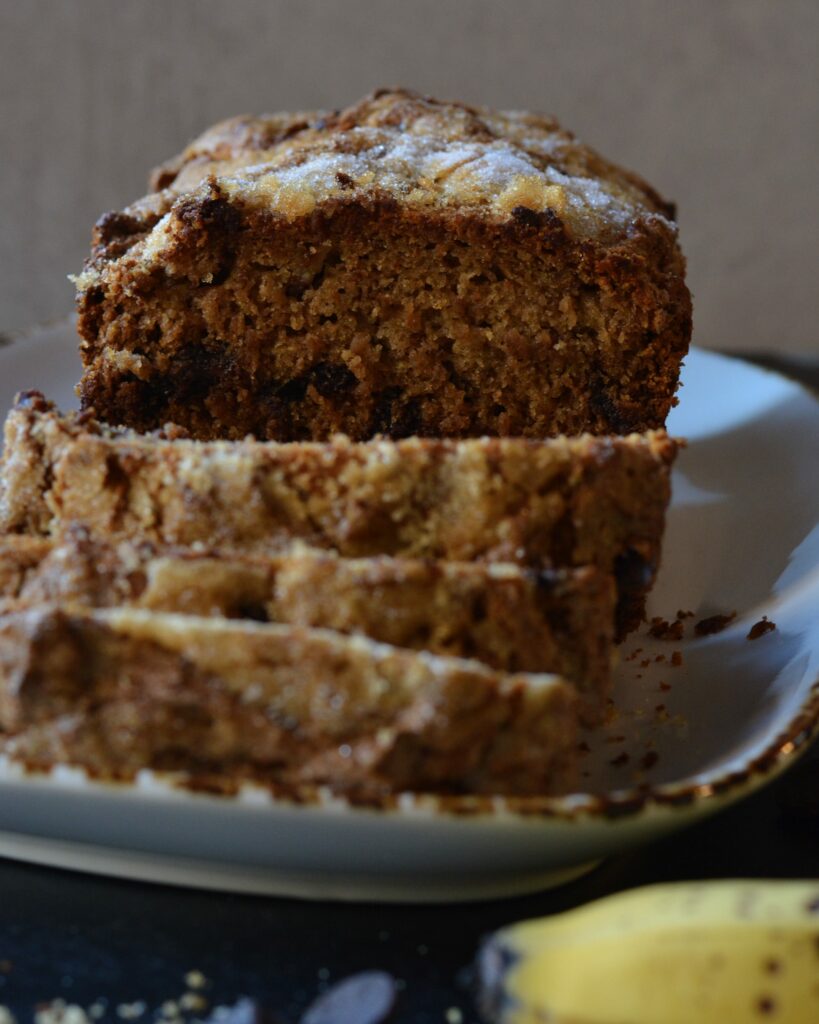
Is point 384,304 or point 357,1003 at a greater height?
point 384,304

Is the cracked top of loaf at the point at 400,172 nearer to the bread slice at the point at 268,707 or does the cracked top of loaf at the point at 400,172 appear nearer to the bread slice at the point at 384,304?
the bread slice at the point at 384,304

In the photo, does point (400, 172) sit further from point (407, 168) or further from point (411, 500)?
point (411, 500)

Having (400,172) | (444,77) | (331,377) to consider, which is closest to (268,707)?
(331,377)

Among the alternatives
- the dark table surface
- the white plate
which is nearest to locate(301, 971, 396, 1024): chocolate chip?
the dark table surface

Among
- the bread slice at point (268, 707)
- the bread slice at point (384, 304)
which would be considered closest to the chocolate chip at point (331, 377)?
the bread slice at point (384, 304)

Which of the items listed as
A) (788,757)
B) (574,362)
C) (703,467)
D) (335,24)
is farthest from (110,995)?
(335,24)

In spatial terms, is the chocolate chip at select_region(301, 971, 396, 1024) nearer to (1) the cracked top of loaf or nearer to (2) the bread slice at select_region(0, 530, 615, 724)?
(2) the bread slice at select_region(0, 530, 615, 724)
